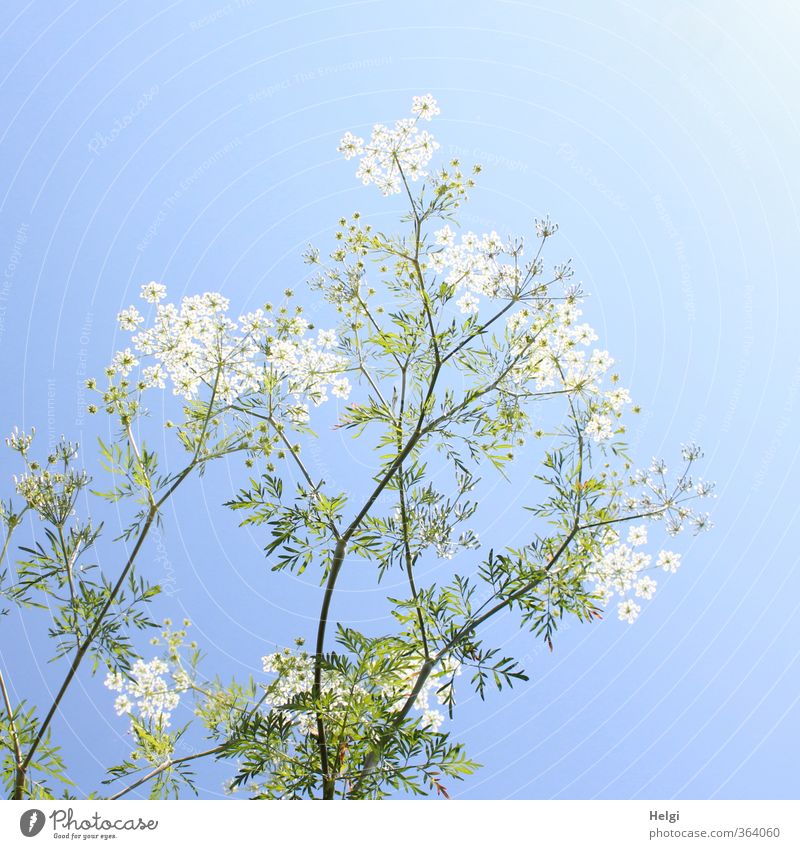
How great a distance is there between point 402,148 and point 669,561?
2.90m

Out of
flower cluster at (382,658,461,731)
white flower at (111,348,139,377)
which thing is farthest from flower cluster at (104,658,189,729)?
white flower at (111,348,139,377)

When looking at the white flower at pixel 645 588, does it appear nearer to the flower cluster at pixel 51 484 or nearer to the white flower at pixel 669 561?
the white flower at pixel 669 561

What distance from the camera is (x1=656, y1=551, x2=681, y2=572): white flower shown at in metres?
4.26

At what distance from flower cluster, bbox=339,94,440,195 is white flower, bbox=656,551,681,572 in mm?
2645

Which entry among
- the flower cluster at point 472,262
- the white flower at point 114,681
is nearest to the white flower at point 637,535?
the flower cluster at point 472,262

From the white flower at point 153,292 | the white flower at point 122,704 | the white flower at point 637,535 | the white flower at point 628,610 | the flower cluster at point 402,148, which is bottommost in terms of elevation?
the white flower at point 628,610

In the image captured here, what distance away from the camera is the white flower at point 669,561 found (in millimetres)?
4258

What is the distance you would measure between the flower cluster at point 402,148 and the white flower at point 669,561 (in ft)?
8.68

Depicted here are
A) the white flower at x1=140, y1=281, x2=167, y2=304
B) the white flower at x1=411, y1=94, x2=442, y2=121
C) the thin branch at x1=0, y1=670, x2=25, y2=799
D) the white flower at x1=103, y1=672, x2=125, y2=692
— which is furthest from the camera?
the white flower at x1=140, y1=281, x2=167, y2=304

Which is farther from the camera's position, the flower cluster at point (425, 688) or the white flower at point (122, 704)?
the white flower at point (122, 704)

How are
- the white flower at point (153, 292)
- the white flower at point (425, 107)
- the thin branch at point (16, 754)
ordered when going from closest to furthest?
1. the thin branch at point (16, 754)
2. the white flower at point (425, 107)
3. the white flower at point (153, 292)

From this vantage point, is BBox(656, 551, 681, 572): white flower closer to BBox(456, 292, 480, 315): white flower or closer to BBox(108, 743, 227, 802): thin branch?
BBox(456, 292, 480, 315): white flower

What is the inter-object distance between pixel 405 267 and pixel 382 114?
3.78 m
